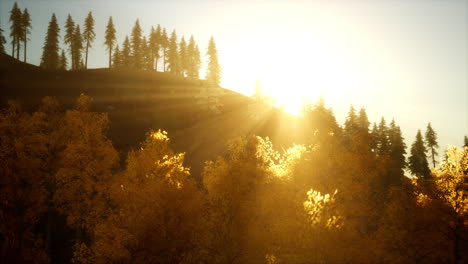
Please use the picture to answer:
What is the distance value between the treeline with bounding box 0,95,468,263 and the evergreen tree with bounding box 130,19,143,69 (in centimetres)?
6477

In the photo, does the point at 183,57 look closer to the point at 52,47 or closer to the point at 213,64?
A: the point at 213,64

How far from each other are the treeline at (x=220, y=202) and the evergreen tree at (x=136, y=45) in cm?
6477

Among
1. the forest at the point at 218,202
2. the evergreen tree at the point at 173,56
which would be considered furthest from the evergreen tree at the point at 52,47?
the forest at the point at 218,202

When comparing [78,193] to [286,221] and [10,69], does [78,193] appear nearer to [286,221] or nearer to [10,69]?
[286,221]

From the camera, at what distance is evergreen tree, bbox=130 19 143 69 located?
270ft

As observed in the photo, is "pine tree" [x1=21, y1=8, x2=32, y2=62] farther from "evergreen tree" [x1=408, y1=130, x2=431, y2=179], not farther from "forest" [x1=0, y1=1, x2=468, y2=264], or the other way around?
"evergreen tree" [x1=408, y1=130, x2=431, y2=179]

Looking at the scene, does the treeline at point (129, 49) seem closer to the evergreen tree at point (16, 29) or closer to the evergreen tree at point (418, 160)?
the evergreen tree at point (16, 29)

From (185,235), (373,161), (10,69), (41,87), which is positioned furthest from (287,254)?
(10,69)

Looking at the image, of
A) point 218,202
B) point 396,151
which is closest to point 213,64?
point 396,151

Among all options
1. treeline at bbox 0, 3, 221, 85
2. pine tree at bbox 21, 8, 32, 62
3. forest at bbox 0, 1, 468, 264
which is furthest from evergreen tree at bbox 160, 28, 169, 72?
forest at bbox 0, 1, 468, 264

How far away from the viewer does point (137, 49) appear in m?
83.8

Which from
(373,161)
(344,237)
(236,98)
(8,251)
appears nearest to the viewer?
(8,251)

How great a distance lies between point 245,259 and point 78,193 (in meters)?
12.7

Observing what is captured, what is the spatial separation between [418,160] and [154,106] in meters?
58.4
